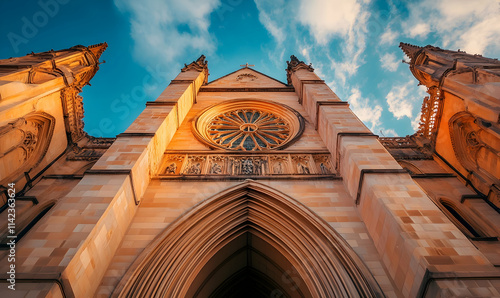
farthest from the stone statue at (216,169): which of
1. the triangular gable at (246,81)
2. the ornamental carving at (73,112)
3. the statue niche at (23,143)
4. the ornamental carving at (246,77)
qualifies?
the ornamental carving at (246,77)

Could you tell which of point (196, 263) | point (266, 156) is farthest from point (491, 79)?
point (196, 263)

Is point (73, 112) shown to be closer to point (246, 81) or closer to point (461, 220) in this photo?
point (246, 81)

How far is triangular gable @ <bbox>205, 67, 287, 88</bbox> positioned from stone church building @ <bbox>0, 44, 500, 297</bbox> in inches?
133

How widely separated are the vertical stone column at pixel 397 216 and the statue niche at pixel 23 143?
749 cm

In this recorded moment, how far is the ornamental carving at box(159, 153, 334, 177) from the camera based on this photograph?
616 centimetres

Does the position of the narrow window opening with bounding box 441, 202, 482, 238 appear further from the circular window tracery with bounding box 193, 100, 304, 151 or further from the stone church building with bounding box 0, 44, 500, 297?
the circular window tracery with bounding box 193, 100, 304, 151

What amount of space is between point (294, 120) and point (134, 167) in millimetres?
5760

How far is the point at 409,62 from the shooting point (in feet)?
36.4

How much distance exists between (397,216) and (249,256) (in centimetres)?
322

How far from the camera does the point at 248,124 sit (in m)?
9.48


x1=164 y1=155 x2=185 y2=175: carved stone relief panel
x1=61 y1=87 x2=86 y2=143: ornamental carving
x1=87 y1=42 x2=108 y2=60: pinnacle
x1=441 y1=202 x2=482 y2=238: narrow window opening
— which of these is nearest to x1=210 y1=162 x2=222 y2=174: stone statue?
x1=164 y1=155 x2=185 y2=175: carved stone relief panel

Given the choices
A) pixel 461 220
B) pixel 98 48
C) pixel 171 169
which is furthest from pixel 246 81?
Answer: pixel 461 220

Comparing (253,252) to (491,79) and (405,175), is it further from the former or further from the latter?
(491,79)

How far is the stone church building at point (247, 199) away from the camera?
3.50 metres
